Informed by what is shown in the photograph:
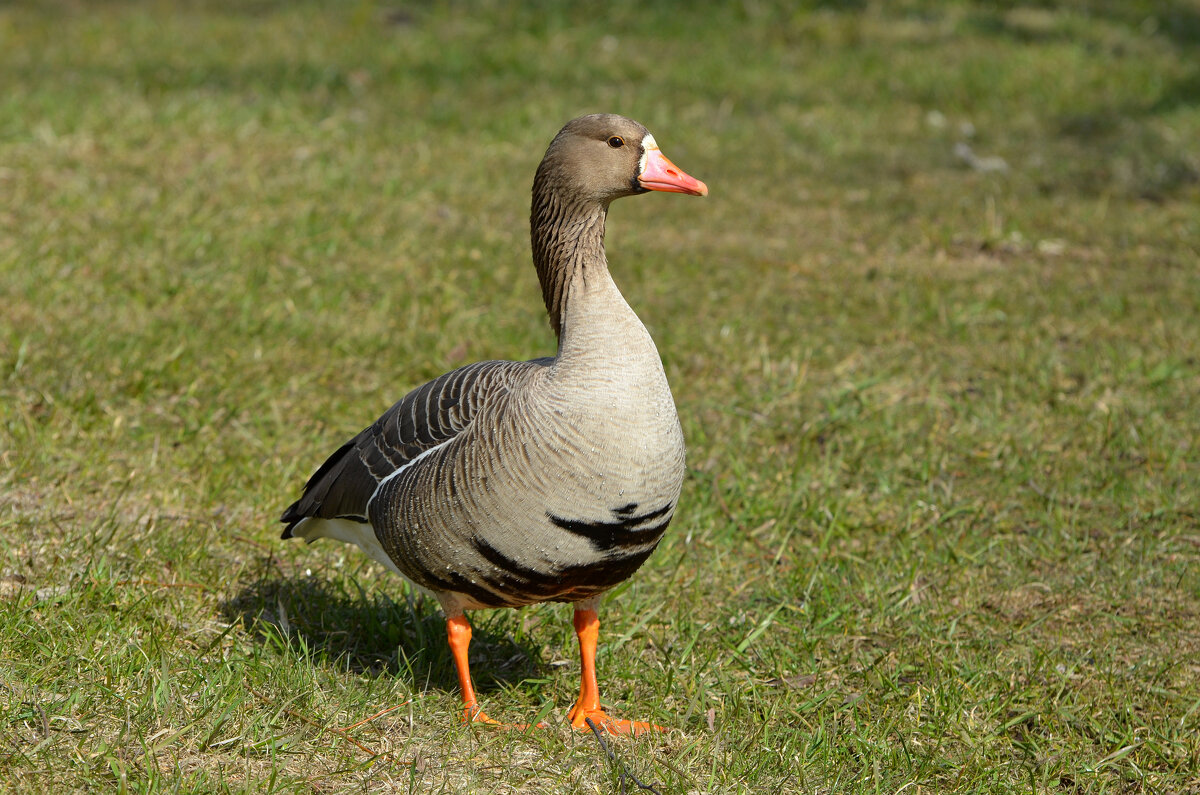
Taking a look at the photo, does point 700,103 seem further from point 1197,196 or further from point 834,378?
point 834,378

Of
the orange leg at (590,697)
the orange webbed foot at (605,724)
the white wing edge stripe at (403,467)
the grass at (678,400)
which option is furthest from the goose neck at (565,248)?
the grass at (678,400)

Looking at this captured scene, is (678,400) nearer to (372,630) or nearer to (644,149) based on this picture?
(372,630)

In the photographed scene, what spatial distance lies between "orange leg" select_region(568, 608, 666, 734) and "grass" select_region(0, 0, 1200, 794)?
0.09 meters

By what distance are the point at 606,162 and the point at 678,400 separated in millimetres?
2581

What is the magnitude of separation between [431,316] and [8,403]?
2.16 metres

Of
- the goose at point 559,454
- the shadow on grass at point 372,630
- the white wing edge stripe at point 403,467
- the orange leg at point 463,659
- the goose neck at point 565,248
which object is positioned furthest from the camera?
the shadow on grass at point 372,630

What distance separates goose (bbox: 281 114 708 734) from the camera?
3.19 metres

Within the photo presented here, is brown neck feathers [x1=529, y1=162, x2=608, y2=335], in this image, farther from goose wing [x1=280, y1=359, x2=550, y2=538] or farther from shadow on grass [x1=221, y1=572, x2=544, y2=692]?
shadow on grass [x1=221, y1=572, x2=544, y2=692]

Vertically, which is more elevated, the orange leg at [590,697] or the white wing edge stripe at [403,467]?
the white wing edge stripe at [403,467]

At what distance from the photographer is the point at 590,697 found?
3.74 metres

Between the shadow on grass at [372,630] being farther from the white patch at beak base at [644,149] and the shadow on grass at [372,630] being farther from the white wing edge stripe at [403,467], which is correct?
→ the white patch at beak base at [644,149]

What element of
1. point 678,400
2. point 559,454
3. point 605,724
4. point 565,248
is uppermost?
point 565,248

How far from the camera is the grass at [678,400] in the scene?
361 cm

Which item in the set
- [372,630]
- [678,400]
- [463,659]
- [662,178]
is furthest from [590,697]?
[678,400]
